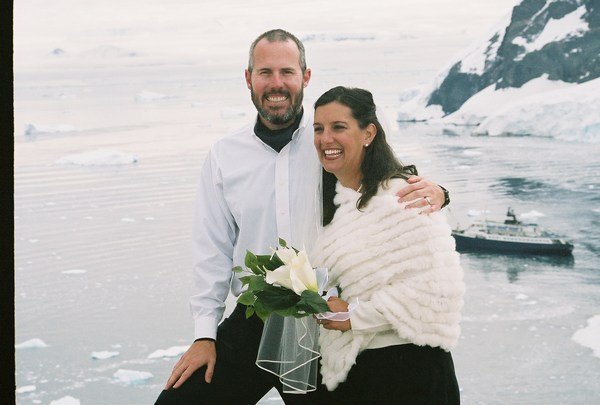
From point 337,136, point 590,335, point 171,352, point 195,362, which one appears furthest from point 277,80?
point 590,335

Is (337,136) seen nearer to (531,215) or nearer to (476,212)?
(476,212)

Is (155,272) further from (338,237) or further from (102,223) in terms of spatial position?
(338,237)

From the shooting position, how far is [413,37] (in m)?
6.34

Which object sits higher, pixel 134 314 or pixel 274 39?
pixel 274 39

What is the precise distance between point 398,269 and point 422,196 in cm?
14

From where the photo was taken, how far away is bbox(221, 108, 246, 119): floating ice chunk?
682 cm

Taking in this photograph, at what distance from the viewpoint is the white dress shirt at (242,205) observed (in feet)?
5.77

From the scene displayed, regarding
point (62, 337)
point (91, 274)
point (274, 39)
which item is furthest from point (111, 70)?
point (274, 39)

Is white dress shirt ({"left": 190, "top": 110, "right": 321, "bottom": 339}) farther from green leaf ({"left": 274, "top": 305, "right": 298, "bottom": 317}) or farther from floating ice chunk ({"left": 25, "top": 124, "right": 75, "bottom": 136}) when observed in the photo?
floating ice chunk ({"left": 25, "top": 124, "right": 75, "bottom": 136})

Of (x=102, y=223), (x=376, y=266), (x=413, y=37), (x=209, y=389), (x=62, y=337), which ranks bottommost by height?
(x=62, y=337)

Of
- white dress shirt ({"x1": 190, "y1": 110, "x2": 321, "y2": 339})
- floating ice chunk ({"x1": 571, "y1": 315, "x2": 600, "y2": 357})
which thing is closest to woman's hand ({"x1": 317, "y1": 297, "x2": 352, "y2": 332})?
white dress shirt ({"x1": 190, "y1": 110, "x2": 321, "y2": 339})

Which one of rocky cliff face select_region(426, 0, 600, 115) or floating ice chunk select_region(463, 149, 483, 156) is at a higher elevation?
rocky cliff face select_region(426, 0, 600, 115)

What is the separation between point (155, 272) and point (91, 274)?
0.52 meters

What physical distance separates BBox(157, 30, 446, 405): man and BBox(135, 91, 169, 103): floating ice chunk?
5184mm
